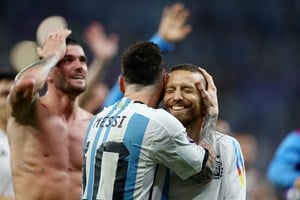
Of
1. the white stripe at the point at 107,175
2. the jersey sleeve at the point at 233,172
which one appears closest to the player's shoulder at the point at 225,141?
the jersey sleeve at the point at 233,172

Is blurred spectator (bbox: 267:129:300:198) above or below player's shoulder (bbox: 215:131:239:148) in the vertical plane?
below

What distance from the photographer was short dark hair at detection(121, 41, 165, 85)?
15.3ft

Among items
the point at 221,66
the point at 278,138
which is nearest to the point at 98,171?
the point at 278,138

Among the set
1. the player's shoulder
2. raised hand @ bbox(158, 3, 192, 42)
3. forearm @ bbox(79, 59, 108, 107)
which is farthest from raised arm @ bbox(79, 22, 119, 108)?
the player's shoulder

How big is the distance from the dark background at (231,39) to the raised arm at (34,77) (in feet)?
29.0

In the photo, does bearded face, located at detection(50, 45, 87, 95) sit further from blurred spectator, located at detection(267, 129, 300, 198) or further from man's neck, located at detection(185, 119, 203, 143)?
blurred spectator, located at detection(267, 129, 300, 198)

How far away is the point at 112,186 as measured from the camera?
4629 millimetres

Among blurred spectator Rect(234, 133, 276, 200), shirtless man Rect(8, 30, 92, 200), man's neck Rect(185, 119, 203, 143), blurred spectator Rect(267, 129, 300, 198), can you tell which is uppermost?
man's neck Rect(185, 119, 203, 143)

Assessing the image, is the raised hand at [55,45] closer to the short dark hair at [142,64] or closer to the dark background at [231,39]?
the short dark hair at [142,64]

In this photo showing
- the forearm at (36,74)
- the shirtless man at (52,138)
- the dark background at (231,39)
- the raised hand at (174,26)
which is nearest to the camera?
the forearm at (36,74)

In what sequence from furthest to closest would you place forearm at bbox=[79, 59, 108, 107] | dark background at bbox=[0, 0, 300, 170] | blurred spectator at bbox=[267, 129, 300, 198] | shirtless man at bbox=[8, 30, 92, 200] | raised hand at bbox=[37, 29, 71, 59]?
dark background at bbox=[0, 0, 300, 170], blurred spectator at bbox=[267, 129, 300, 198], forearm at bbox=[79, 59, 108, 107], shirtless man at bbox=[8, 30, 92, 200], raised hand at bbox=[37, 29, 71, 59]

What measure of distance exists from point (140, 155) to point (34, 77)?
1039mm

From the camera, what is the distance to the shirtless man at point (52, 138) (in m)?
5.86

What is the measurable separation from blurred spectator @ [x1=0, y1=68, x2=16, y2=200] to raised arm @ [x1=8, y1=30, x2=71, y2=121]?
3.93 feet
